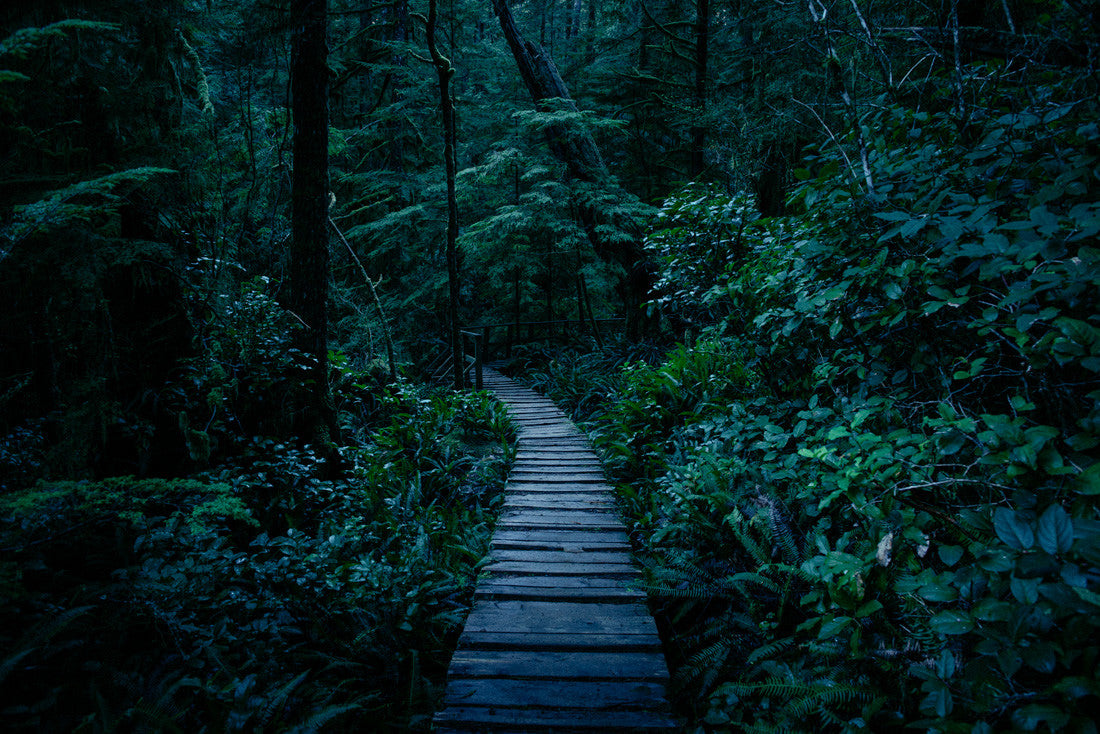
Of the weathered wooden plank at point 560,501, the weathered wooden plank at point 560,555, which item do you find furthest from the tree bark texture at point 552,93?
the weathered wooden plank at point 560,555

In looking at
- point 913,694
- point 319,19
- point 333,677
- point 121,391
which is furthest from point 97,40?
point 913,694

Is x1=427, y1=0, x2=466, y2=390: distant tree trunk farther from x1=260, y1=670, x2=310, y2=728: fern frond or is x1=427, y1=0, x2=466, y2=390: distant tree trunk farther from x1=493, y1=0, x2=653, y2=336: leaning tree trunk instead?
A: x1=260, y1=670, x2=310, y2=728: fern frond

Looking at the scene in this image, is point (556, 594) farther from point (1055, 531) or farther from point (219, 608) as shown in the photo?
point (1055, 531)

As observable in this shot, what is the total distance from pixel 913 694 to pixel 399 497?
4698mm

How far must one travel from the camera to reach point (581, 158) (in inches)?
463

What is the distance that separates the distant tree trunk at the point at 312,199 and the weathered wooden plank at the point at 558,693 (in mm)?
3955

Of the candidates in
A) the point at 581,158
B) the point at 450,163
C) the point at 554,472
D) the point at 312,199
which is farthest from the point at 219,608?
the point at 581,158

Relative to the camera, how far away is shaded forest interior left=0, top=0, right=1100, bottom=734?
207 centimetres

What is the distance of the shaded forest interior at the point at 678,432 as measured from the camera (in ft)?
6.79

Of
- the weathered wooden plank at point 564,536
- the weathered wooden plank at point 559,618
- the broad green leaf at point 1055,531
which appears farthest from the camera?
the weathered wooden plank at point 564,536

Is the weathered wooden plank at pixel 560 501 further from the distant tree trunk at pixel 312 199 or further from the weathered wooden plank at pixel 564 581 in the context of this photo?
the distant tree trunk at pixel 312 199

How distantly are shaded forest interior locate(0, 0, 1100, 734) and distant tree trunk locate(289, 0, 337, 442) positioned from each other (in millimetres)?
38

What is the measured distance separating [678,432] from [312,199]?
17.4 feet

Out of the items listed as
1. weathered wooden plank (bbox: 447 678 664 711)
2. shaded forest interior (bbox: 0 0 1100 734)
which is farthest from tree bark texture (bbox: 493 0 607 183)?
weathered wooden plank (bbox: 447 678 664 711)
